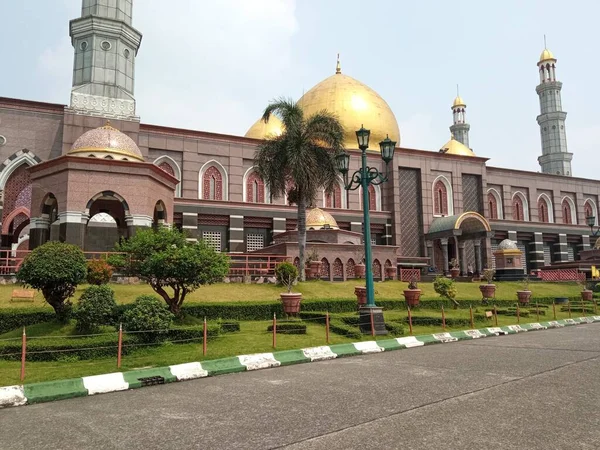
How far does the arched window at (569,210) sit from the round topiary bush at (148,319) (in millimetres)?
50205

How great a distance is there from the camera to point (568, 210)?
52.8 m

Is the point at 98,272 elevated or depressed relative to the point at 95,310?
elevated

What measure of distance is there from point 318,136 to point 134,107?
1494 centimetres

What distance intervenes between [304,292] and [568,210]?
41042mm

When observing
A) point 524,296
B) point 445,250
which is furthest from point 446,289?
point 445,250

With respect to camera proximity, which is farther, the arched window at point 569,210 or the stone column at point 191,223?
the arched window at point 569,210

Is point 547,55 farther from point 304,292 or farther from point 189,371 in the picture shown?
point 189,371

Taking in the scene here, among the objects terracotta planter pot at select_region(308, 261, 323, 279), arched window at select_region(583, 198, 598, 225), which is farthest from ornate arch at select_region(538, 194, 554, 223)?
terracotta planter pot at select_region(308, 261, 323, 279)

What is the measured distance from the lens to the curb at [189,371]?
8.50 metres

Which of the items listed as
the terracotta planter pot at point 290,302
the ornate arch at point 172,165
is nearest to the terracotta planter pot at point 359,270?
the terracotta planter pot at point 290,302

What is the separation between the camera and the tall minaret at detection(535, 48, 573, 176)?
62.1m

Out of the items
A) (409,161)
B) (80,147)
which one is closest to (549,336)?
(80,147)

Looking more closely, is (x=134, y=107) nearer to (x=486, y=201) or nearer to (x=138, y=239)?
(x=138, y=239)

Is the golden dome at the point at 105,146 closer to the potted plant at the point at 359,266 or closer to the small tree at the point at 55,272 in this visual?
the small tree at the point at 55,272
